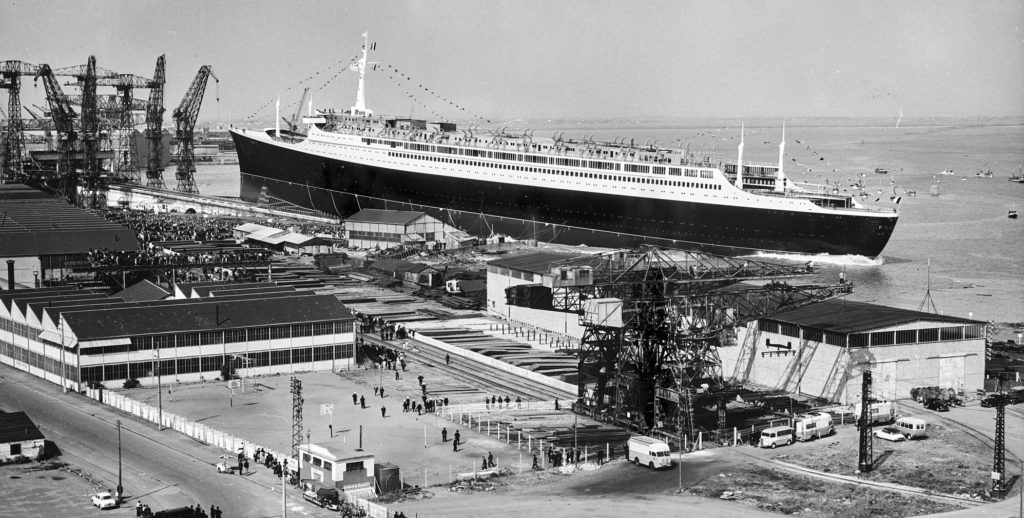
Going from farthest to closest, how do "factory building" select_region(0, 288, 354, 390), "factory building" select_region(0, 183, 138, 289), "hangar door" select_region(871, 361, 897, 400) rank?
"factory building" select_region(0, 183, 138, 289), "factory building" select_region(0, 288, 354, 390), "hangar door" select_region(871, 361, 897, 400)

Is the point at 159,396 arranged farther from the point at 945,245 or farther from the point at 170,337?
the point at 945,245

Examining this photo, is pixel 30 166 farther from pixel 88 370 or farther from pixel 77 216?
pixel 88 370

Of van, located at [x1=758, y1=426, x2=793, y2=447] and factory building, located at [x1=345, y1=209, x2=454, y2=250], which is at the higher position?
factory building, located at [x1=345, y1=209, x2=454, y2=250]

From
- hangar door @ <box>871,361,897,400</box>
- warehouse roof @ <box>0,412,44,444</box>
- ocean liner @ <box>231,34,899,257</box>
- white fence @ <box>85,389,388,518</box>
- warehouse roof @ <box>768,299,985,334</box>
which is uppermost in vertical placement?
ocean liner @ <box>231,34,899,257</box>

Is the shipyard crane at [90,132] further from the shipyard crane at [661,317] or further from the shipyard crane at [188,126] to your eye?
the shipyard crane at [661,317]

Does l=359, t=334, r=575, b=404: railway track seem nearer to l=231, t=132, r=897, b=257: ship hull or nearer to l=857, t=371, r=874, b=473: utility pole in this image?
l=857, t=371, r=874, b=473: utility pole

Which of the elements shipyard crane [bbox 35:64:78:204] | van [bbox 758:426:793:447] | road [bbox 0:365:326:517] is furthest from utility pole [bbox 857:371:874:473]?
shipyard crane [bbox 35:64:78:204]

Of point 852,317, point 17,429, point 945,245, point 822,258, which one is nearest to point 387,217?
point 822,258
